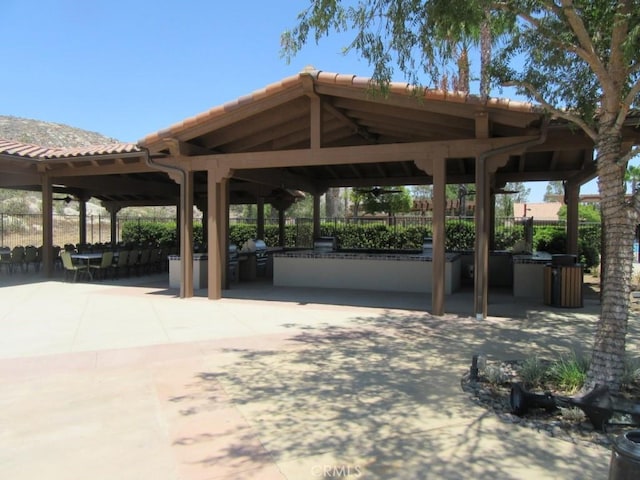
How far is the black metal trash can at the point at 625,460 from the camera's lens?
7.00 feet

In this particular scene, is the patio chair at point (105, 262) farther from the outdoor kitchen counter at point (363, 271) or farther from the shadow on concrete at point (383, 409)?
the shadow on concrete at point (383, 409)

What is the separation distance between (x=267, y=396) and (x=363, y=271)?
7.45 m

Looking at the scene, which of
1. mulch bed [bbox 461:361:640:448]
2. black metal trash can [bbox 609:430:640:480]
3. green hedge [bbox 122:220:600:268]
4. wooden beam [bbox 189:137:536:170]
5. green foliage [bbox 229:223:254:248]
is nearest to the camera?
black metal trash can [bbox 609:430:640:480]

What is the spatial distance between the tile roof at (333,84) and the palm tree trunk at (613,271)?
91.7 inches

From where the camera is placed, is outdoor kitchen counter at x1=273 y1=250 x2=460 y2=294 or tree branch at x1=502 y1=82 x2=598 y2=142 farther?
outdoor kitchen counter at x1=273 y1=250 x2=460 y2=294

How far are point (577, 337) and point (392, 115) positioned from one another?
183 inches

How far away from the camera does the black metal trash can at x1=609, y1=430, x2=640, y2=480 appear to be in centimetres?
213

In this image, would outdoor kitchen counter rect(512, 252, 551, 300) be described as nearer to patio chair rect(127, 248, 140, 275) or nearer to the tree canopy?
the tree canopy

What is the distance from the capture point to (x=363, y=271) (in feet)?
38.9

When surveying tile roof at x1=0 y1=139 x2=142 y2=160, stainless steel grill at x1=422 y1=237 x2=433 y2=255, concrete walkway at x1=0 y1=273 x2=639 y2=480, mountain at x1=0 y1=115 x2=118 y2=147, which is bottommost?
concrete walkway at x1=0 y1=273 x2=639 y2=480

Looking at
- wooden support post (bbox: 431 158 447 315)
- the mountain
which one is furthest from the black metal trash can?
the mountain

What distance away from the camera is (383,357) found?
19.3 feet

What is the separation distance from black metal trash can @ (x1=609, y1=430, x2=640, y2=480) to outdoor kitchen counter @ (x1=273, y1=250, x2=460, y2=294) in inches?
350

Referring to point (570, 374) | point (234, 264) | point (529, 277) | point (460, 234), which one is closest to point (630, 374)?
point (570, 374)
